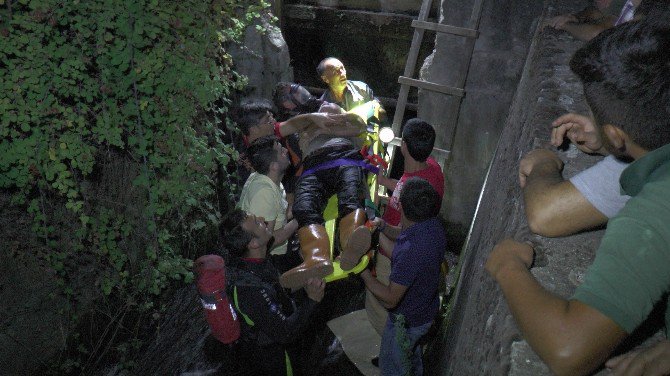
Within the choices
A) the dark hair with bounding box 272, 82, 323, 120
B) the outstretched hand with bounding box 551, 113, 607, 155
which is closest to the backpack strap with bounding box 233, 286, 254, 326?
the outstretched hand with bounding box 551, 113, 607, 155

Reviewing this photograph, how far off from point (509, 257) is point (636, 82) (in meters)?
0.56

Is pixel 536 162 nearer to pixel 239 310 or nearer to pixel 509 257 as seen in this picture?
pixel 509 257

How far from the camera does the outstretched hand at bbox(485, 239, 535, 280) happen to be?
116 cm

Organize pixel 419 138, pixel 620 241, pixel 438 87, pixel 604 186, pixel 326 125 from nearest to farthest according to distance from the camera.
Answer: pixel 620 241 → pixel 604 186 → pixel 419 138 → pixel 326 125 → pixel 438 87

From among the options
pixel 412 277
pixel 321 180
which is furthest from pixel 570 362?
pixel 321 180

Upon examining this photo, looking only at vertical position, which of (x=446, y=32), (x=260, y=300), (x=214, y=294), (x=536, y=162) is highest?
(x=446, y=32)

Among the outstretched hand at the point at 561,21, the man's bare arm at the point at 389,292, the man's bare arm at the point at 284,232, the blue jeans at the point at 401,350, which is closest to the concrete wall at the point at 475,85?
the outstretched hand at the point at 561,21

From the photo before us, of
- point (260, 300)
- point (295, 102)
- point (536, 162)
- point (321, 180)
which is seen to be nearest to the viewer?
point (536, 162)

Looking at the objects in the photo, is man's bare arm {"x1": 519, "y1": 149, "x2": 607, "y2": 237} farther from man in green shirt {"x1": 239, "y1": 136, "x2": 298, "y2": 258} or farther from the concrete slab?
the concrete slab

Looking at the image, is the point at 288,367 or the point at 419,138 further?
the point at 419,138

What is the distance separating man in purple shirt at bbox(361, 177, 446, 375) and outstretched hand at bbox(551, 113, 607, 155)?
1317mm

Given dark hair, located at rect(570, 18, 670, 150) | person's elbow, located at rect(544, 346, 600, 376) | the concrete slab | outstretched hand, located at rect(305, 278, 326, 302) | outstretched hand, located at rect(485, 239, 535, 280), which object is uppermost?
dark hair, located at rect(570, 18, 670, 150)

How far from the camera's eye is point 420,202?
3074 millimetres

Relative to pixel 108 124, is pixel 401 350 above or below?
below
